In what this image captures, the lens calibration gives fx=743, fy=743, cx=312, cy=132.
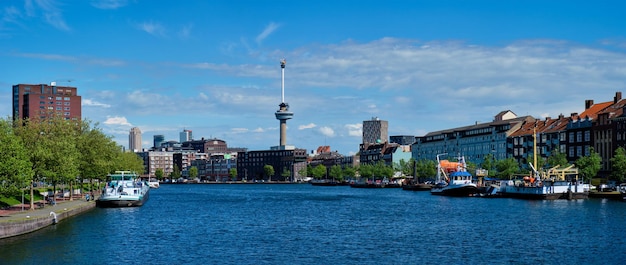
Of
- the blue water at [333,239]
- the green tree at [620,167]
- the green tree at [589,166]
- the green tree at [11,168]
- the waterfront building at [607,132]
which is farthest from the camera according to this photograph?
the waterfront building at [607,132]

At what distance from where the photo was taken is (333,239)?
67312 millimetres

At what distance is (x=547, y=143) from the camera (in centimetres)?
19312

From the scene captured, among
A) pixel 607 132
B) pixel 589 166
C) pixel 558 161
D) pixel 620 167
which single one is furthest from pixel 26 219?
pixel 607 132

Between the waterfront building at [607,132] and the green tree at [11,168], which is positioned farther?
the waterfront building at [607,132]

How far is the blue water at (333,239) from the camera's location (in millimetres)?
54438

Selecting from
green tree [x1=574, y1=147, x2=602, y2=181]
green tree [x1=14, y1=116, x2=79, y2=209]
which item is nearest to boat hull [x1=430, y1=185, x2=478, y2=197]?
green tree [x1=574, y1=147, x2=602, y2=181]

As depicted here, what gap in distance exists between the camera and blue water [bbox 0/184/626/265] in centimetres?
5444

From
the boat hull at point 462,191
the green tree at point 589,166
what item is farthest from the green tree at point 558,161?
the boat hull at point 462,191

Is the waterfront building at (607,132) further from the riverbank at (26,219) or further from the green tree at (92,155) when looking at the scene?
the riverbank at (26,219)

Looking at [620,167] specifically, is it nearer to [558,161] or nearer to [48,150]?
[558,161]

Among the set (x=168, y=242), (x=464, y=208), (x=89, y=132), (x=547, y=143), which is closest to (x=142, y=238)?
(x=168, y=242)

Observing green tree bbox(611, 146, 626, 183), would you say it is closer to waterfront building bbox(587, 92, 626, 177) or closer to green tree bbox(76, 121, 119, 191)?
waterfront building bbox(587, 92, 626, 177)

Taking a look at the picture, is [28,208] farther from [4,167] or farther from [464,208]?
[464,208]

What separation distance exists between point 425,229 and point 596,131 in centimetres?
10699
